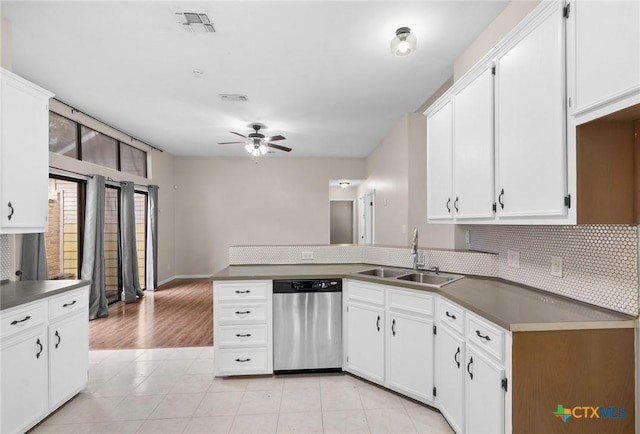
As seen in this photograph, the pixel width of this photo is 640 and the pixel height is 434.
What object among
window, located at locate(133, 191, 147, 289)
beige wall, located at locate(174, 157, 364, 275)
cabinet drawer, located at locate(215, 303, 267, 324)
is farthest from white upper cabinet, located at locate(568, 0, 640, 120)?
window, located at locate(133, 191, 147, 289)

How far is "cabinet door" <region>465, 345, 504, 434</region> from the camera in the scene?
5.14 ft

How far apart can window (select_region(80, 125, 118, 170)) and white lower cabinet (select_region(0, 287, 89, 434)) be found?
3185 millimetres

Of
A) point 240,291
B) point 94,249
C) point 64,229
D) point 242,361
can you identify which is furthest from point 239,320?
point 64,229

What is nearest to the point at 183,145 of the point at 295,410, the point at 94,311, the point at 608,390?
the point at 94,311

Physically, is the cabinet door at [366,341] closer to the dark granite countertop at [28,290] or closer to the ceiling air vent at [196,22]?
the dark granite countertop at [28,290]

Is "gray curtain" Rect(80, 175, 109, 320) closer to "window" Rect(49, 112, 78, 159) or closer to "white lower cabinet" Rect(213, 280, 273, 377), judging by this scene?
"window" Rect(49, 112, 78, 159)

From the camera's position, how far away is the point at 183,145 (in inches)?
265

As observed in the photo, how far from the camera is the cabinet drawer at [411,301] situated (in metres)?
2.32

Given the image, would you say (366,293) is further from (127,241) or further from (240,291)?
(127,241)

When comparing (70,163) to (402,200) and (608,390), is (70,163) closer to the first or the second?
(402,200)

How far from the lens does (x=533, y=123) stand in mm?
1681

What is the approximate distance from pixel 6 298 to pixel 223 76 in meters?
2.66

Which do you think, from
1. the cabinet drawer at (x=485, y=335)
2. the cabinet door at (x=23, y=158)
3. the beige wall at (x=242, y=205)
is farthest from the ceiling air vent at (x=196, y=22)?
the beige wall at (x=242, y=205)

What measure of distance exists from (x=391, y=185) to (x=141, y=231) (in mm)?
5042
